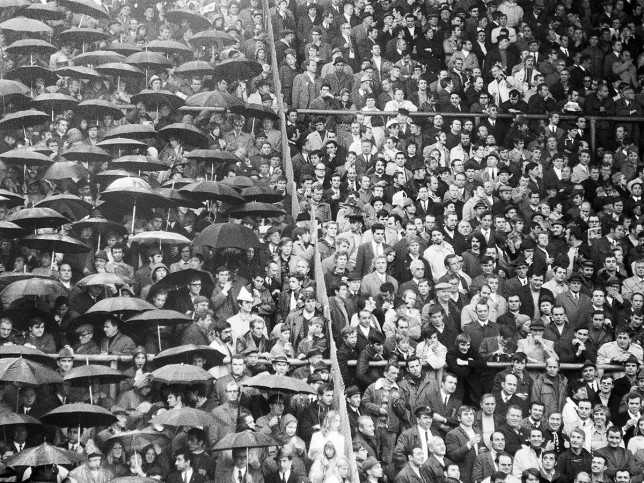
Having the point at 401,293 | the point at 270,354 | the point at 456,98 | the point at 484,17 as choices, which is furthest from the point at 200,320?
the point at 484,17

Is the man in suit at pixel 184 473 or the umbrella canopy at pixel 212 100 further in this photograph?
the umbrella canopy at pixel 212 100

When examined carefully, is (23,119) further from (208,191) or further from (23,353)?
(23,353)

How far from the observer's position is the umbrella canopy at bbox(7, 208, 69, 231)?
17906 millimetres

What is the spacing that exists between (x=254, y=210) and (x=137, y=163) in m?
1.80

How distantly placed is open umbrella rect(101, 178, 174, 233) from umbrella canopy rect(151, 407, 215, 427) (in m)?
4.12

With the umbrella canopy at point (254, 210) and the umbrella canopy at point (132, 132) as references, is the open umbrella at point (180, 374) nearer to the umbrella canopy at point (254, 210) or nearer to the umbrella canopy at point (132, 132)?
the umbrella canopy at point (254, 210)

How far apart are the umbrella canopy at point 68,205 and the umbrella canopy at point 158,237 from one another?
116 cm

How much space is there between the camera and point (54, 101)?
2103 cm

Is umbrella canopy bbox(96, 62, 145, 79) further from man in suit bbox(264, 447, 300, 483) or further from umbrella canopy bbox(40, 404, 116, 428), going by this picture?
man in suit bbox(264, 447, 300, 483)

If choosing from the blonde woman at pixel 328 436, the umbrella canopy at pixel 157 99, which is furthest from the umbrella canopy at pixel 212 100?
the blonde woman at pixel 328 436

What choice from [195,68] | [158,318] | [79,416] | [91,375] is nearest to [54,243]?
[158,318]

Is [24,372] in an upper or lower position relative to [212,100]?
lower

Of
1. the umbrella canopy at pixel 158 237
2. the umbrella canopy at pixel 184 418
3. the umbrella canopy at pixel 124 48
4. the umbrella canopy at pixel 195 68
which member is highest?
the umbrella canopy at pixel 124 48

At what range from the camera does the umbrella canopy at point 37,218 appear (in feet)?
58.7
